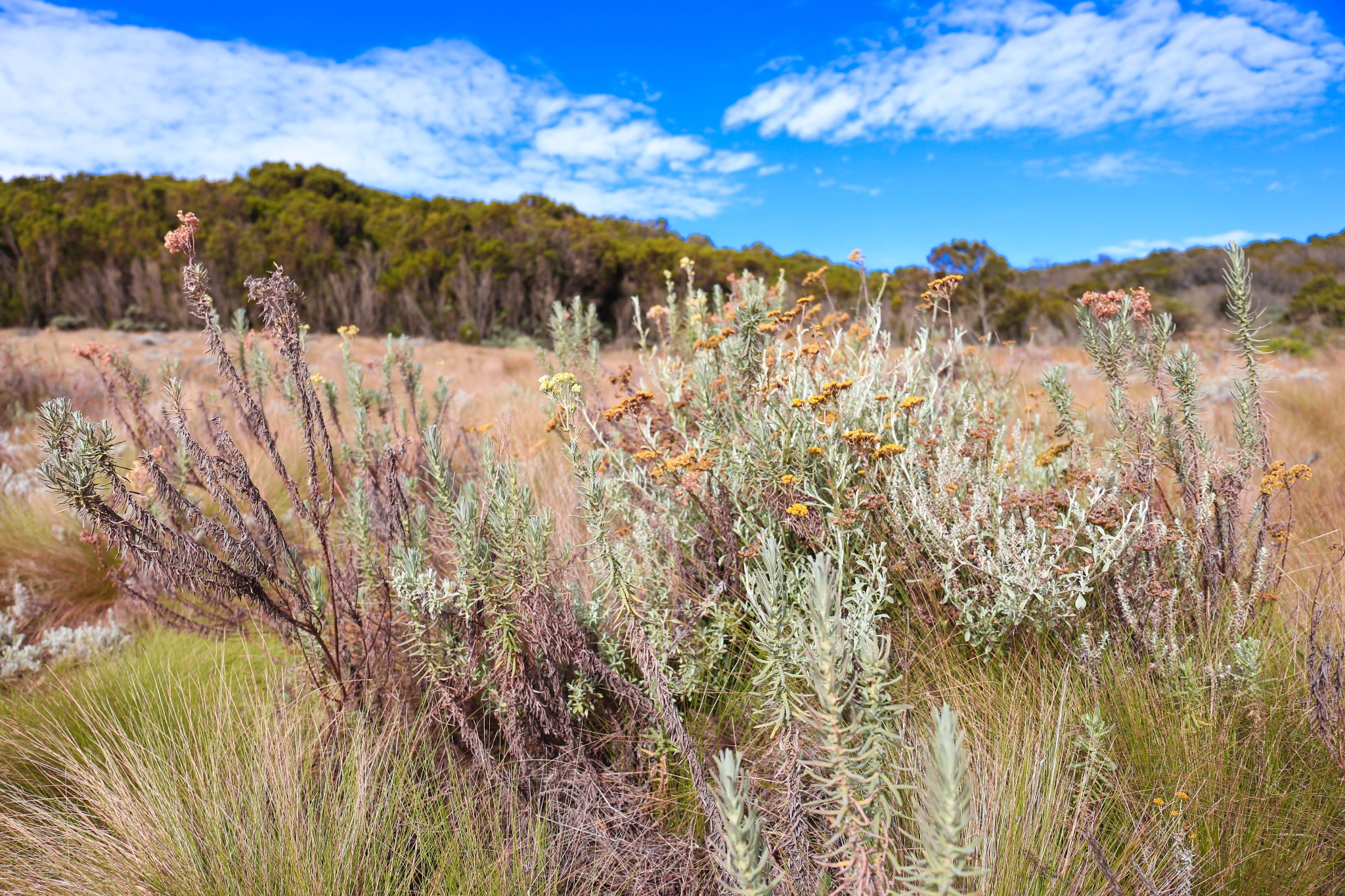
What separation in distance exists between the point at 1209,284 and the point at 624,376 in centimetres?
3020

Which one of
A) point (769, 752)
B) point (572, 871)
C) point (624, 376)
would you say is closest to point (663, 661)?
point (769, 752)

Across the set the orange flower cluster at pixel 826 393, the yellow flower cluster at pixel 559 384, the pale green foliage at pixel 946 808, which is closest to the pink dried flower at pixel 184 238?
the yellow flower cluster at pixel 559 384

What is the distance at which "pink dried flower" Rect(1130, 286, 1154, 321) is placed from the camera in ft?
6.93

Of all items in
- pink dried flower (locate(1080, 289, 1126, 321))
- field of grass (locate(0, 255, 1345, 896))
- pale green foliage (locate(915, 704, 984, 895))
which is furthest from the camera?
pink dried flower (locate(1080, 289, 1126, 321))

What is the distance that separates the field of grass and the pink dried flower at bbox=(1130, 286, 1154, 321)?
541mm

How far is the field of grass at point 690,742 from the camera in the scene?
1.27 metres

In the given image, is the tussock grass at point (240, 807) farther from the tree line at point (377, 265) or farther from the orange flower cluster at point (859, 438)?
the tree line at point (377, 265)

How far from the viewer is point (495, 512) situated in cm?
156

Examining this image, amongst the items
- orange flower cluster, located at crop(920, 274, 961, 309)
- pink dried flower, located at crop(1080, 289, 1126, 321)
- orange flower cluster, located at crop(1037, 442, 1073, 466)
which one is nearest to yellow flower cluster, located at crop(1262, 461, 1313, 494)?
orange flower cluster, located at crop(1037, 442, 1073, 466)

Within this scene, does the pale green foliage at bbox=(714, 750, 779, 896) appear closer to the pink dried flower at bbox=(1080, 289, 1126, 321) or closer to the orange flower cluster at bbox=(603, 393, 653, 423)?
the orange flower cluster at bbox=(603, 393, 653, 423)

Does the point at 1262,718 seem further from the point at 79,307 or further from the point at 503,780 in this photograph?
the point at 79,307

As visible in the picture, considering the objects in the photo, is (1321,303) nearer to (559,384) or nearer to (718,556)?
(718,556)

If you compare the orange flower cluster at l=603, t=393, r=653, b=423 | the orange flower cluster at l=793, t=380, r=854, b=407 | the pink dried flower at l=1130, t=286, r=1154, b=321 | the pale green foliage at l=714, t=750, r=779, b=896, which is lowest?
the pale green foliage at l=714, t=750, r=779, b=896

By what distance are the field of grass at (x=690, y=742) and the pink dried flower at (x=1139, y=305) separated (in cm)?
54
